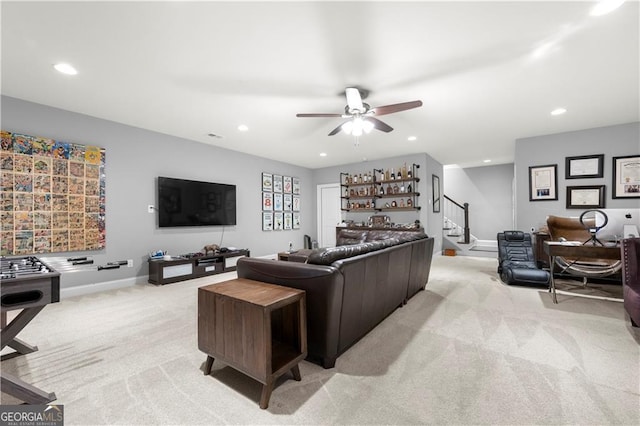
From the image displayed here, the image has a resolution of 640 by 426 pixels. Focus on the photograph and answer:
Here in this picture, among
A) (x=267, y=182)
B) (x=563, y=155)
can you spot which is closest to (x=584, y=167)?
(x=563, y=155)

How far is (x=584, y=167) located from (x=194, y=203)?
683cm

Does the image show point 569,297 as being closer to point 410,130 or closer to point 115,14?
point 410,130

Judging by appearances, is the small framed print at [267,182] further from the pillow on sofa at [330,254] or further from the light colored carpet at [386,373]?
the pillow on sofa at [330,254]

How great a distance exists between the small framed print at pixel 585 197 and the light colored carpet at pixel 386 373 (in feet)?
7.25

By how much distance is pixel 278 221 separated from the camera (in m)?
6.82

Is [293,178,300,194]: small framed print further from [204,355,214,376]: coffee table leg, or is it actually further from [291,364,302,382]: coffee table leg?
[291,364,302,382]: coffee table leg

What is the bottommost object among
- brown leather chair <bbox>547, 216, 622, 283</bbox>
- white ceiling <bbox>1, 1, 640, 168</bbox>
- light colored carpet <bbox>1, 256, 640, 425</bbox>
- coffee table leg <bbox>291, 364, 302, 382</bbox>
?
light colored carpet <bbox>1, 256, 640, 425</bbox>

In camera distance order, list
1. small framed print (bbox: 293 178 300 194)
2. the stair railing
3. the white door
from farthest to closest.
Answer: the stair railing < the white door < small framed print (bbox: 293 178 300 194)

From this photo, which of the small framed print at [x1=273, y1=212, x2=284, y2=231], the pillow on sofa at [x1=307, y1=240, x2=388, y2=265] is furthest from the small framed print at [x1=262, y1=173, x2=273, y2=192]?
the pillow on sofa at [x1=307, y1=240, x2=388, y2=265]

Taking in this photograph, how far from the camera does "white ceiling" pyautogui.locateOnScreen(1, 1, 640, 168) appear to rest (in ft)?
6.31

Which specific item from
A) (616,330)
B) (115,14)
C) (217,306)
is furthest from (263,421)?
(616,330)

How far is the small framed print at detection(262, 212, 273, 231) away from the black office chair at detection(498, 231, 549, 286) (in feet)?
15.8

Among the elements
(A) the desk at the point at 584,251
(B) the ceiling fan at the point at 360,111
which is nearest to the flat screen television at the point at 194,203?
(B) the ceiling fan at the point at 360,111

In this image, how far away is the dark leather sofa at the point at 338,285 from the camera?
181 cm
